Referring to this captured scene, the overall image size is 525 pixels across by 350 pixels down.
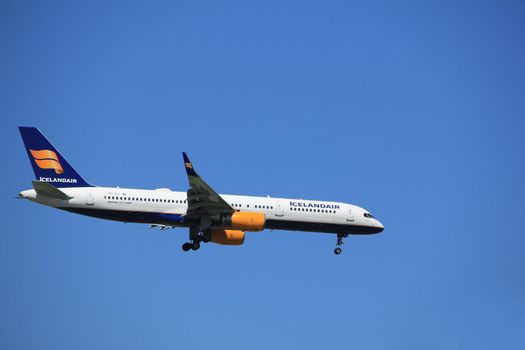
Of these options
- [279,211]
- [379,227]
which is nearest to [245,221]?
[279,211]

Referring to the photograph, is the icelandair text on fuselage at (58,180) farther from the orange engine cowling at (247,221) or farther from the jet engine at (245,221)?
the orange engine cowling at (247,221)

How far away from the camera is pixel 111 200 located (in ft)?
184

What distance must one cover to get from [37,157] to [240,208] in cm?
1493

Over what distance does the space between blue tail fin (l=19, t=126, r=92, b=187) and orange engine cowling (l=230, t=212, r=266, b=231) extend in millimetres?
10695

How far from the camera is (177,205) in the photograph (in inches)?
2266

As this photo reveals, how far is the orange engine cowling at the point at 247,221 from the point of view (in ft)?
185

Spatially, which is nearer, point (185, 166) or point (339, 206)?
point (185, 166)

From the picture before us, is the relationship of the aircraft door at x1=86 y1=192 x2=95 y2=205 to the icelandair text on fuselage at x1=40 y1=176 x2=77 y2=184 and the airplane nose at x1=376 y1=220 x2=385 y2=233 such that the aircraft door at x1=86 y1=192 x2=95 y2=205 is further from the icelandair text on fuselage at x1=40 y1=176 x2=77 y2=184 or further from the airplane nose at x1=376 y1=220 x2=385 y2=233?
the airplane nose at x1=376 y1=220 x2=385 y2=233

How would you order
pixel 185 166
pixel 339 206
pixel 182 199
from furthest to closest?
pixel 339 206
pixel 182 199
pixel 185 166

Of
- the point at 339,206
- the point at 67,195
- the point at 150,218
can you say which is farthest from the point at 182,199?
the point at 339,206

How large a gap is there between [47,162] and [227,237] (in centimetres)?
1401

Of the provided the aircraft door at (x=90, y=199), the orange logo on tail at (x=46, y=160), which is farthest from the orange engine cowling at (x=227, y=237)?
the orange logo on tail at (x=46, y=160)

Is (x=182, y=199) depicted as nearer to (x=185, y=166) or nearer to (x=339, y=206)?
(x=185, y=166)

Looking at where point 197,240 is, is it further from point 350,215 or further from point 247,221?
point 350,215
